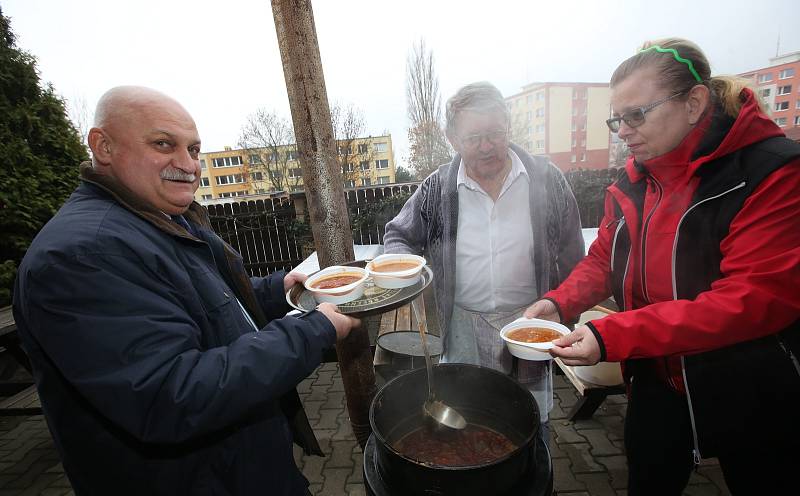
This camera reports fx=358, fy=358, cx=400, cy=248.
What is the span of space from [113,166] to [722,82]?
9.06ft

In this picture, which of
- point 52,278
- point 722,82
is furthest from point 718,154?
point 52,278

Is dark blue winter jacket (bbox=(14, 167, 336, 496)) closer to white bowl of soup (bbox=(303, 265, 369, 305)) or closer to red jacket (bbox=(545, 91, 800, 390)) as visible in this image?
white bowl of soup (bbox=(303, 265, 369, 305))

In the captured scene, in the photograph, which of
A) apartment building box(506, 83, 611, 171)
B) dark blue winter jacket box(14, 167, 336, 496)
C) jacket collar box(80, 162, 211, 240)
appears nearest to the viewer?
dark blue winter jacket box(14, 167, 336, 496)

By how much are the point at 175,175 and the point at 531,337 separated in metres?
1.94

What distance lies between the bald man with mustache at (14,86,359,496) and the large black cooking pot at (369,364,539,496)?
55 cm

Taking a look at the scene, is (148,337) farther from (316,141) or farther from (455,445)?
(316,141)

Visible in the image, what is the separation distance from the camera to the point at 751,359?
5.26 feet

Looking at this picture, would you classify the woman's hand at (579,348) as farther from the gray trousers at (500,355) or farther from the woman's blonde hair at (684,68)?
the woman's blonde hair at (684,68)

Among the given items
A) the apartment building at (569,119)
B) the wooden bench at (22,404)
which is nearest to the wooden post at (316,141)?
the wooden bench at (22,404)

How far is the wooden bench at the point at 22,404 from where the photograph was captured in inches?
178

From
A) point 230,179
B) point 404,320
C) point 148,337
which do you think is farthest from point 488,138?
point 230,179

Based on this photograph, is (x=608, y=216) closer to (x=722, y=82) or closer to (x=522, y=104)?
(x=722, y=82)

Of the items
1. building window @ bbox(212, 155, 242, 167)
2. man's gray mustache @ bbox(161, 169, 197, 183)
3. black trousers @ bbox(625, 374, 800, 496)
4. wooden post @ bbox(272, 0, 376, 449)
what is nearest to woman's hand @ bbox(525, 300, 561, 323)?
black trousers @ bbox(625, 374, 800, 496)

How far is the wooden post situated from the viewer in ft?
8.51
